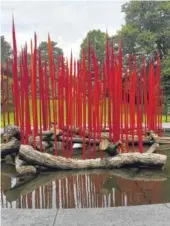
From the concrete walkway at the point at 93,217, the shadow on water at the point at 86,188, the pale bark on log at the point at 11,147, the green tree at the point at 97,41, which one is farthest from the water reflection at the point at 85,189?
the green tree at the point at 97,41

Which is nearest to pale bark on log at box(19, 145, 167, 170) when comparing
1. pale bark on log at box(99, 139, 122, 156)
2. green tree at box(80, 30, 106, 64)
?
pale bark on log at box(99, 139, 122, 156)

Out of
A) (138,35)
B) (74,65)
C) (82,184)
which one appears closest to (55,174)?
(82,184)

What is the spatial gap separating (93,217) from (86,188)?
46.1 inches

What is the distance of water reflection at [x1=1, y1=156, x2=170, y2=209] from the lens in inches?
132

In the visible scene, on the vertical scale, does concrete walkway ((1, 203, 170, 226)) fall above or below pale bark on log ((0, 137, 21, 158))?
below

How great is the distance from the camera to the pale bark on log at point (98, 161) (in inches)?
177

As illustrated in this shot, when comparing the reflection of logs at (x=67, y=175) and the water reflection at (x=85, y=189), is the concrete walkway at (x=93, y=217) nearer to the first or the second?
the water reflection at (x=85, y=189)

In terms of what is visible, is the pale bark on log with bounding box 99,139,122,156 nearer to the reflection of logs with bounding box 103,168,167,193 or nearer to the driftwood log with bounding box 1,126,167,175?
the driftwood log with bounding box 1,126,167,175

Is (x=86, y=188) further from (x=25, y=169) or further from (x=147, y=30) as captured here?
(x=147, y=30)

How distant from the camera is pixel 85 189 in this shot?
3.84m

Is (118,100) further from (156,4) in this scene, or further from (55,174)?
(156,4)

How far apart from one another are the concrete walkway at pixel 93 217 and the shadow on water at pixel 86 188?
433mm

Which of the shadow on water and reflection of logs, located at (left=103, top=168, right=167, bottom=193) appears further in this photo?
reflection of logs, located at (left=103, top=168, right=167, bottom=193)

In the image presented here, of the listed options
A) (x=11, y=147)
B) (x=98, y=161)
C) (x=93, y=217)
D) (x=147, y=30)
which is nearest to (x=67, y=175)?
(x=98, y=161)
